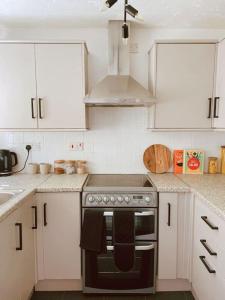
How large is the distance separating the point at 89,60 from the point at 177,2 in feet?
3.07

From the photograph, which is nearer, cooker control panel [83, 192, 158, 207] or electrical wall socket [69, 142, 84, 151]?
cooker control panel [83, 192, 158, 207]

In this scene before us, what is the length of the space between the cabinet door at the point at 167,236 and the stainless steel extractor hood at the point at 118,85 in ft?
2.66

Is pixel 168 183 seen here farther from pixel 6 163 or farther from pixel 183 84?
pixel 6 163

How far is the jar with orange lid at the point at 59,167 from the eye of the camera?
2352 mm

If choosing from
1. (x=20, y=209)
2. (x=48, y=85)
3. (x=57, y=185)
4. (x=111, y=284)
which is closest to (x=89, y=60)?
(x=48, y=85)

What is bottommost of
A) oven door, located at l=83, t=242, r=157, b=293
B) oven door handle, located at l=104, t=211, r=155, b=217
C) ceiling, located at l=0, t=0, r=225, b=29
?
oven door, located at l=83, t=242, r=157, b=293

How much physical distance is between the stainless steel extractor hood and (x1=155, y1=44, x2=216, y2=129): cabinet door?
205 millimetres

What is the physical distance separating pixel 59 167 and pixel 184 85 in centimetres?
141

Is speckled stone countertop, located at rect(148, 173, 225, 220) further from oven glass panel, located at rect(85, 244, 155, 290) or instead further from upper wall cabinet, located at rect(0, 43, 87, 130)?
upper wall cabinet, located at rect(0, 43, 87, 130)

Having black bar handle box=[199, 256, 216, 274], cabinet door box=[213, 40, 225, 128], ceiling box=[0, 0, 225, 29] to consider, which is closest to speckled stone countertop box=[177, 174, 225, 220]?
black bar handle box=[199, 256, 216, 274]

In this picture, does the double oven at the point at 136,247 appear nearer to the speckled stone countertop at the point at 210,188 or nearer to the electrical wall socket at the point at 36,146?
the speckled stone countertop at the point at 210,188

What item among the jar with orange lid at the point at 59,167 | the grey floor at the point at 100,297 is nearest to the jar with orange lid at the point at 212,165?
→ the grey floor at the point at 100,297

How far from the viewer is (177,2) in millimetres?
1784

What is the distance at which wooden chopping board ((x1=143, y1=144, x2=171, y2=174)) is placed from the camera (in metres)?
2.40
